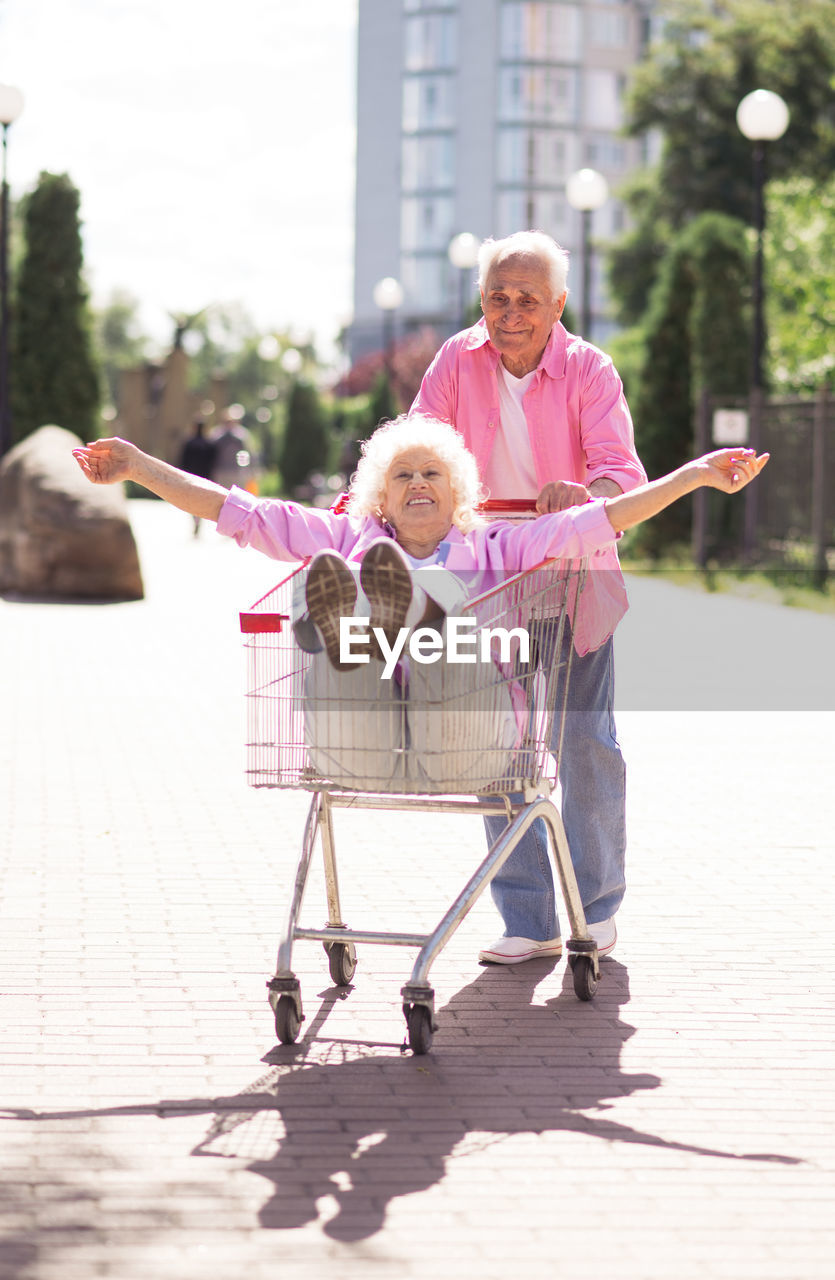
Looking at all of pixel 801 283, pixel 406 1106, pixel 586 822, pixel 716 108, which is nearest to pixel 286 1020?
pixel 406 1106

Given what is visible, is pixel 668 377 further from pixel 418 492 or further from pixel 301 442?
pixel 301 442

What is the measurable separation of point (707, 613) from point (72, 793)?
10194 mm

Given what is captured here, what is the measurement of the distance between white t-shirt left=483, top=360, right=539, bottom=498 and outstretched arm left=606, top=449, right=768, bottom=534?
2.33 feet

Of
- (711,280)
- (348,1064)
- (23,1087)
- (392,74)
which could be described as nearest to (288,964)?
(348,1064)

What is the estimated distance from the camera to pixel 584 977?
16.5ft

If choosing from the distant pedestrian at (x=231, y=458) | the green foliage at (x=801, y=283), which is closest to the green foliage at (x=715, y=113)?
the green foliage at (x=801, y=283)

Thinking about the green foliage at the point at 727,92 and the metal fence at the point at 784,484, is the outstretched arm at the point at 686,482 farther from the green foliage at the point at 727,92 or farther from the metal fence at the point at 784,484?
the green foliage at the point at 727,92

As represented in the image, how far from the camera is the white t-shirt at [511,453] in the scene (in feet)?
17.2

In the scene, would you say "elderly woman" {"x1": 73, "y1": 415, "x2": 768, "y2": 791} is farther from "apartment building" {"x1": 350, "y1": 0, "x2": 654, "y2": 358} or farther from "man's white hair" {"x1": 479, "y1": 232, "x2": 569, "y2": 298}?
"apartment building" {"x1": 350, "y1": 0, "x2": 654, "y2": 358}

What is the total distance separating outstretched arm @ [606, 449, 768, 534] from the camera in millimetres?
4488

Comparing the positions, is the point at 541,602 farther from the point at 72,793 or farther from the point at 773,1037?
the point at 72,793

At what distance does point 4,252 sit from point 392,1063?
787 inches

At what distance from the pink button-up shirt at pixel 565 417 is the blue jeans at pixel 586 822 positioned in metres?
0.21

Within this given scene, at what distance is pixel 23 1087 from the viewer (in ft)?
13.9
